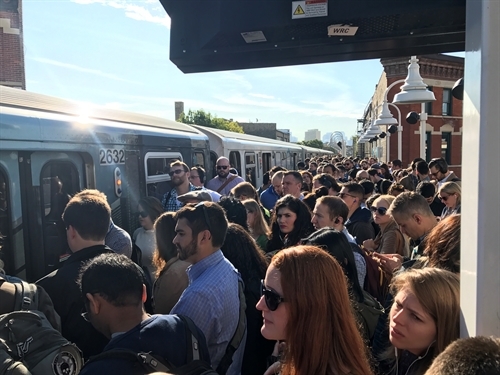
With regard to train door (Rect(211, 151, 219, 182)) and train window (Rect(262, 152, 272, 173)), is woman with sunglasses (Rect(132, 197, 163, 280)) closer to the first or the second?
train door (Rect(211, 151, 219, 182))

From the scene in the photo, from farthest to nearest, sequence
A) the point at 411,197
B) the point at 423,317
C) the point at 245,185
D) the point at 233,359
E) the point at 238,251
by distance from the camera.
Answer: the point at 245,185, the point at 411,197, the point at 238,251, the point at 233,359, the point at 423,317

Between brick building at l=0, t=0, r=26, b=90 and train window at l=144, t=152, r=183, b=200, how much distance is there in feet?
48.0

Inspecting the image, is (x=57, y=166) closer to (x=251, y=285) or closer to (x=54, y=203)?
(x=54, y=203)

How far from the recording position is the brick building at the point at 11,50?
18016 mm

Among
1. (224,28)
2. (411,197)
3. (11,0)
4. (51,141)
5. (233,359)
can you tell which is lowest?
(233,359)

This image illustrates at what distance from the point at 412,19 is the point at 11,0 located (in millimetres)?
15310

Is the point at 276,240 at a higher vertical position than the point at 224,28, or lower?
lower

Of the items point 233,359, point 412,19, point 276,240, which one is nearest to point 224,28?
point 412,19

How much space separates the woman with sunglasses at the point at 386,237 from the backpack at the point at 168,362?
271 cm

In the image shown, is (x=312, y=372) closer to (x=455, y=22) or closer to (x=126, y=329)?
(x=126, y=329)

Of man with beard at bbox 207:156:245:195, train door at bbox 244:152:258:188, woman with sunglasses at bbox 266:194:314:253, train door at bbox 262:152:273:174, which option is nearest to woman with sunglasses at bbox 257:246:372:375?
woman with sunglasses at bbox 266:194:314:253

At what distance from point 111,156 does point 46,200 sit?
3.72 ft

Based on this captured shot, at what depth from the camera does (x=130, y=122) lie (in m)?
5.98

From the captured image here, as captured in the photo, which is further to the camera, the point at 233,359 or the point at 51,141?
the point at 51,141
